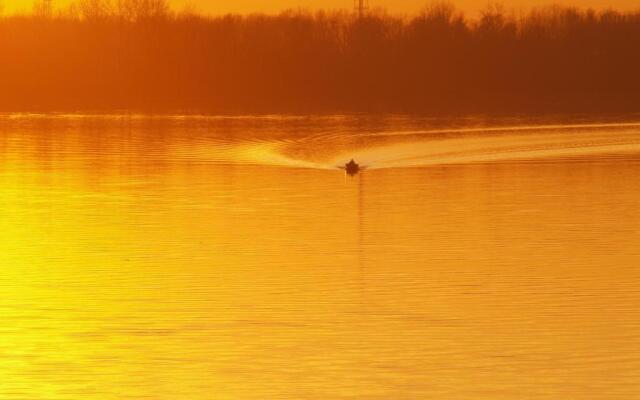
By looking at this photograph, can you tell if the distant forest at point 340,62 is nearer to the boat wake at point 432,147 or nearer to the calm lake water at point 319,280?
the boat wake at point 432,147

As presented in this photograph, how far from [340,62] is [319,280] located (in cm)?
5804

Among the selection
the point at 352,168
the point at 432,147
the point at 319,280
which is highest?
the point at 432,147

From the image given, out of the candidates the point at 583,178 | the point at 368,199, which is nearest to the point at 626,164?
the point at 583,178

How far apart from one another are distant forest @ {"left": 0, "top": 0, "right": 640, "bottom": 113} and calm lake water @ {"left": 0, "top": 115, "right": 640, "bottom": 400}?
39842 millimetres

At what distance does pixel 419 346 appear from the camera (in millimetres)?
9266

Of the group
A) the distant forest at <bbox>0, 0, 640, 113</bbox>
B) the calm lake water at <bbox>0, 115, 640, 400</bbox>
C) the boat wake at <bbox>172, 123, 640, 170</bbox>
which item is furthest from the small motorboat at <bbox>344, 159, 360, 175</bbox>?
the distant forest at <bbox>0, 0, 640, 113</bbox>

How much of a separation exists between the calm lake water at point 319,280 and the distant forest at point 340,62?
1569 inches

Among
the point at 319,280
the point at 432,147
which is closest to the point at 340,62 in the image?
the point at 432,147

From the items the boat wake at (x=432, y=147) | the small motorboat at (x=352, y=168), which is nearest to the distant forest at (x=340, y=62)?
the boat wake at (x=432, y=147)

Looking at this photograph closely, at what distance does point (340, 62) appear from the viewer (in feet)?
228

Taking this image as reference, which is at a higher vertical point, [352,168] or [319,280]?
[352,168]

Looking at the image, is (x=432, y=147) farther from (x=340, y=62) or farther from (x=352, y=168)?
(x=340, y=62)

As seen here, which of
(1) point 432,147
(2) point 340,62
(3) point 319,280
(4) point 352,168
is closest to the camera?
(3) point 319,280

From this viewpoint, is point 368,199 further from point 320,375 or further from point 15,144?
point 15,144
